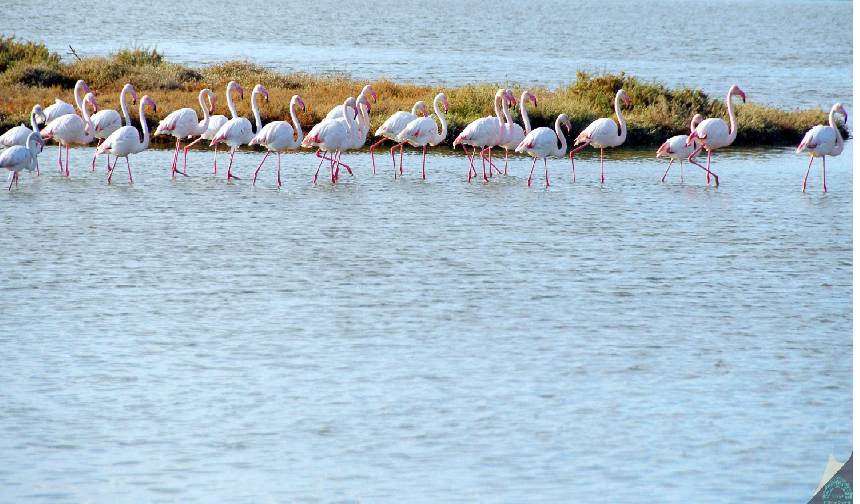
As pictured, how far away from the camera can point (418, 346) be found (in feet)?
29.4

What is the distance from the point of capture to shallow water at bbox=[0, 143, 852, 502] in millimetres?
6762

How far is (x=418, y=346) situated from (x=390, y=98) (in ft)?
45.8

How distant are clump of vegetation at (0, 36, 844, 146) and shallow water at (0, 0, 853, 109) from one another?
863 centimetres

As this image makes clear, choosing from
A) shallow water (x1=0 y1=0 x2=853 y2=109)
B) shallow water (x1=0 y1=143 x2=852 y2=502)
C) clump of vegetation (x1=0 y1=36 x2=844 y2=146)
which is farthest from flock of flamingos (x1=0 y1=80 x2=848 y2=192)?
shallow water (x1=0 y1=0 x2=853 y2=109)

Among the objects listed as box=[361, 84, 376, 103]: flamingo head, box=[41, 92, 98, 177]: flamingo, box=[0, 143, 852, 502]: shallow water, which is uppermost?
box=[361, 84, 376, 103]: flamingo head

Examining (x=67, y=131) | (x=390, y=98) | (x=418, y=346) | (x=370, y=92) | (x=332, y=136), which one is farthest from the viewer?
(x=390, y=98)

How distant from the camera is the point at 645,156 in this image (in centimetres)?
1912

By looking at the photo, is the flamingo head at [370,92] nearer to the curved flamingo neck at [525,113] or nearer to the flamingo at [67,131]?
the curved flamingo neck at [525,113]

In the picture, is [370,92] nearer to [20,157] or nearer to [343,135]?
[343,135]

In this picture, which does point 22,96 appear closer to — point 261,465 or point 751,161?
point 751,161

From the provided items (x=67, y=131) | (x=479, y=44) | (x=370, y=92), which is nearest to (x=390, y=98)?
(x=370, y=92)

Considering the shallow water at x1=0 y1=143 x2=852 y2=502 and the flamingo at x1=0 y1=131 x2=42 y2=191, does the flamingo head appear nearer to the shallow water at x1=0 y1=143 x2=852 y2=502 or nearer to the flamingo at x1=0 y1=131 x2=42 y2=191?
the shallow water at x1=0 y1=143 x2=852 y2=502

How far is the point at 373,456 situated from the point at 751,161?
13028mm

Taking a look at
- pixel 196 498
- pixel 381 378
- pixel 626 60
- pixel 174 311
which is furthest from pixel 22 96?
pixel 626 60
